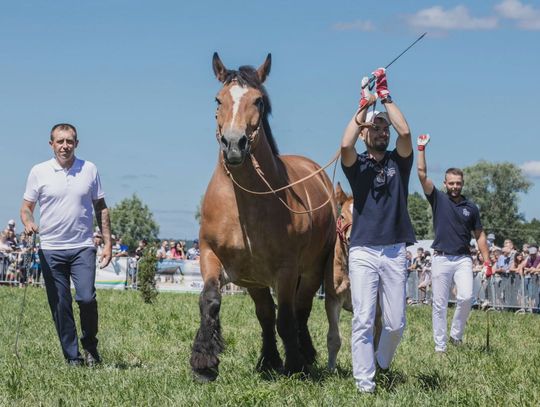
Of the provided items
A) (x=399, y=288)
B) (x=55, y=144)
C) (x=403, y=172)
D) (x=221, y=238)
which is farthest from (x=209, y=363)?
(x=55, y=144)

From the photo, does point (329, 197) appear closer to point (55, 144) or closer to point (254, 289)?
point (254, 289)

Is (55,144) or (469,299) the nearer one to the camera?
(55,144)

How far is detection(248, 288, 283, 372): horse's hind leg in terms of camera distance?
860 cm

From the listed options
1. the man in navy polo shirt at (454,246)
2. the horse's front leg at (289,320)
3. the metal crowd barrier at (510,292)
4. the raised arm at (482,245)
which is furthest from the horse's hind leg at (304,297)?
the metal crowd barrier at (510,292)

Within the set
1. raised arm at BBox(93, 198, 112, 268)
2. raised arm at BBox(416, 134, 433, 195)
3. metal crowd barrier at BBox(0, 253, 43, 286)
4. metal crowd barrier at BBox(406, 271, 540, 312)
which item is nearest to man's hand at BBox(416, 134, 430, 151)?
raised arm at BBox(416, 134, 433, 195)

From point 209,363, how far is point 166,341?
404cm

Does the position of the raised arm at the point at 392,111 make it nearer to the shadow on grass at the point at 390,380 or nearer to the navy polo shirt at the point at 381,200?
the navy polo shirt at the point at 381,200

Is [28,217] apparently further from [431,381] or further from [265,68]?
[431,381]

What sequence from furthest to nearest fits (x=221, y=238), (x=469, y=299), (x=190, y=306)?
1. (x=190, y=306)
2. (x=469, y=299)
3. (x=221, y=238)

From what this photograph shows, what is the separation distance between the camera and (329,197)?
955cm

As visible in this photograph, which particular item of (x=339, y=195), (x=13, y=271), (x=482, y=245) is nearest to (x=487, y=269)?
(x=482, y=245)

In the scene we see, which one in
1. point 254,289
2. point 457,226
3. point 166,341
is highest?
point 457,226

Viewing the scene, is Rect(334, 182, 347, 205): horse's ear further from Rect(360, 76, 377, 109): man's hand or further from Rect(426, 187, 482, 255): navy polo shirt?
Rect(360, 76, 377, 109): man's hand

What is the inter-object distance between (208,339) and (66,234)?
7.04 ft
